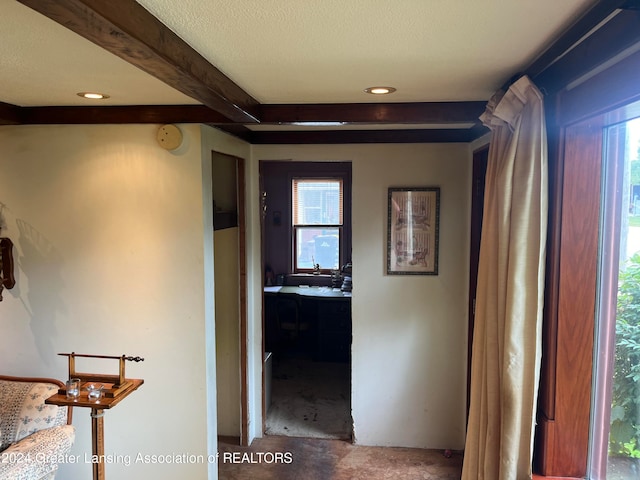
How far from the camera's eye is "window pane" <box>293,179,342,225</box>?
539 centimetres

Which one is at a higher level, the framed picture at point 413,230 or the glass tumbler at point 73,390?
→ the framed picture at point 413,230

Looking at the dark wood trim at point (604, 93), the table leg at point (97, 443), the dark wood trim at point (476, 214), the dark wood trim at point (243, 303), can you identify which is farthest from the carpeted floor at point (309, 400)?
the dark wood trim at point (604, 93)

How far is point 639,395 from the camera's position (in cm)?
135

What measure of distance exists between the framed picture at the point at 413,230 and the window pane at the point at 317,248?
226 centimetres

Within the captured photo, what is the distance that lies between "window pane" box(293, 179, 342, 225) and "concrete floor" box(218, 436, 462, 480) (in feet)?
8.87

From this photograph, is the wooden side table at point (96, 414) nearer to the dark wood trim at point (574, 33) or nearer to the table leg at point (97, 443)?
the table leg at point (97, 443)

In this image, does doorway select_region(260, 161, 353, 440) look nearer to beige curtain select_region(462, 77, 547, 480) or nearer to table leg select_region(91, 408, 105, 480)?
table leg select_region(91, 408, 105, 480)

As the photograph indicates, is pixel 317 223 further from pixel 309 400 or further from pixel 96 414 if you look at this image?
pixel 96 414

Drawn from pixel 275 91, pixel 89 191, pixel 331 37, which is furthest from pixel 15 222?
pixel 331 37

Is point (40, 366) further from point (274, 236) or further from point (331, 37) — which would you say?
point (274, 236)

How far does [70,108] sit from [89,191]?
460 millimetres

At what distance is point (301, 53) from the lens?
1.47 metres

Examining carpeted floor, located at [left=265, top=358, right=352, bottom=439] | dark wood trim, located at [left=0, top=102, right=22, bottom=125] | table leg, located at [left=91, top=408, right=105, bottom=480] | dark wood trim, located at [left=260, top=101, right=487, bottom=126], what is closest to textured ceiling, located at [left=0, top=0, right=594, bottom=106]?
dark wood trim, located at [left=260, top=101, right=487, bottom=126]

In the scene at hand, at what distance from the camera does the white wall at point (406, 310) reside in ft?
10.4
